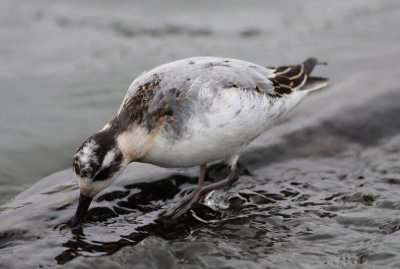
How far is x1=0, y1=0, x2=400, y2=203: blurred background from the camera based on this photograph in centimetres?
1176

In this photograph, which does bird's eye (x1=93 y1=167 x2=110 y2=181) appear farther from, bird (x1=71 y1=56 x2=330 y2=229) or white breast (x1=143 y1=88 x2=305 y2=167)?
white breast (x1=143 y1=88 x2=305 y2=167)

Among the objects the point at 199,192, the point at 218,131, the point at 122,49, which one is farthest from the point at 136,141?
the point at 122,49

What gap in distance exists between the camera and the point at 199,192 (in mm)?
8531

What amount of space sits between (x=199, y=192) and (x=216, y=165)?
3.51 ft

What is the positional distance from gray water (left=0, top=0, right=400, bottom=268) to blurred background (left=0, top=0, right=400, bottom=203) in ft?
0.14

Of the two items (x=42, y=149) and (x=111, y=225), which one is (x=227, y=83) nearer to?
(x=111, y=225)

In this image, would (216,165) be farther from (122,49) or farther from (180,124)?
(122,49)

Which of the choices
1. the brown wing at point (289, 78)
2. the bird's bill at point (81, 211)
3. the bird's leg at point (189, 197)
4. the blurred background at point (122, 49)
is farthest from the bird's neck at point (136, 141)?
the blurred background at point (122, 49)

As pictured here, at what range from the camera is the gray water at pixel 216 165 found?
7.23m

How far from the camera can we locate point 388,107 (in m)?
10.7

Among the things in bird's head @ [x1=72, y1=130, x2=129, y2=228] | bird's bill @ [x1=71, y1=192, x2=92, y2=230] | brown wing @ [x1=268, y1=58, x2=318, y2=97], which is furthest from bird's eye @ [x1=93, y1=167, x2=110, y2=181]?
brown wing @ [x1=268, y1=58, x2=318, y2=97]

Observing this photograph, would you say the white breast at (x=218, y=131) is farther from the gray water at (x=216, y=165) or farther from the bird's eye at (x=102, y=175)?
the gray water at (x=216, y=165)

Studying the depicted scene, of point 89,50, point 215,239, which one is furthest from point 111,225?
point 89,50

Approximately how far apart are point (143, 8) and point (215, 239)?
37.8ft
